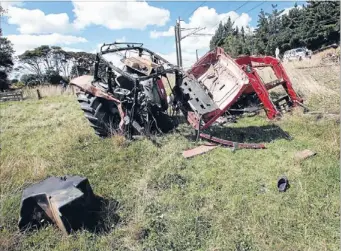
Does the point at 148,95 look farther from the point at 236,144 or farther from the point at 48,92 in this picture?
the point at 48,92

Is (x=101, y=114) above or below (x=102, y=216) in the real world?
above

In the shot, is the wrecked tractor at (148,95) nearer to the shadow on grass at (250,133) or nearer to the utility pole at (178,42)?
the shadow on grass at (250,133)

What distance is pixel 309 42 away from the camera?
43.1 metres

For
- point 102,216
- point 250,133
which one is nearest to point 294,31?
point 250,133

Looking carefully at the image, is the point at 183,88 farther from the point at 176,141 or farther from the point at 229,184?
the point at 229,184

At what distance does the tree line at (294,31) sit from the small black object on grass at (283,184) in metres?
31.7

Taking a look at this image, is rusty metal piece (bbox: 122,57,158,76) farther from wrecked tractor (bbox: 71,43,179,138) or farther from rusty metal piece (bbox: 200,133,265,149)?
rusty metal piece (bbox: 200,133,265,149)

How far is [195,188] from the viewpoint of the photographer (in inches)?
178

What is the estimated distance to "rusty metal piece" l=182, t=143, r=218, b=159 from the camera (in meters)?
5.85

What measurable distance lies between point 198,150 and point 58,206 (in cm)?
314

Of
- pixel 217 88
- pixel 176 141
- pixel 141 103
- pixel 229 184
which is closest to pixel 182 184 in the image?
pixel 229 184

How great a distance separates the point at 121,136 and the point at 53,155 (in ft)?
4.43

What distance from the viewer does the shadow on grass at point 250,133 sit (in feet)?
21.3

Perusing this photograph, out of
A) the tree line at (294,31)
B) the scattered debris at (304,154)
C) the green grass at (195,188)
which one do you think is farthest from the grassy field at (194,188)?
the tree line at (294,31)
